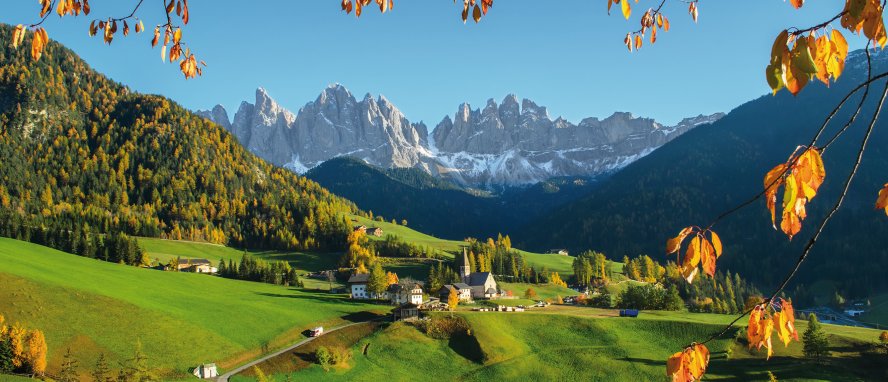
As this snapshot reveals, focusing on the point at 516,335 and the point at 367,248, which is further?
the point at 367,248

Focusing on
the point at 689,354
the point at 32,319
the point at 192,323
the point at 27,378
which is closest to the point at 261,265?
the point at 192,323

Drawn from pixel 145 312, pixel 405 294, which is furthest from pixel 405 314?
pixel 145 312

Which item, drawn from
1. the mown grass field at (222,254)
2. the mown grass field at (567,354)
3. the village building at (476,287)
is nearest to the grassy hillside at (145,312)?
the mown grass field at (567,354)

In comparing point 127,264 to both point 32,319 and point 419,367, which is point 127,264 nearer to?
point 32,319

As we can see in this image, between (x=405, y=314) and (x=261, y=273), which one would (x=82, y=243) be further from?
(x=405, y=314)

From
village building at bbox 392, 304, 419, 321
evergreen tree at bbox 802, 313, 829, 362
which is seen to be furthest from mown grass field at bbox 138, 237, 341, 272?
evergreen tree at bbox 802, 313, 829, 362

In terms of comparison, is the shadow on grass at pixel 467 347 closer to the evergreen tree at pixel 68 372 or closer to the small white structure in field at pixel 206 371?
the small white structure in field at pixel 206 371
